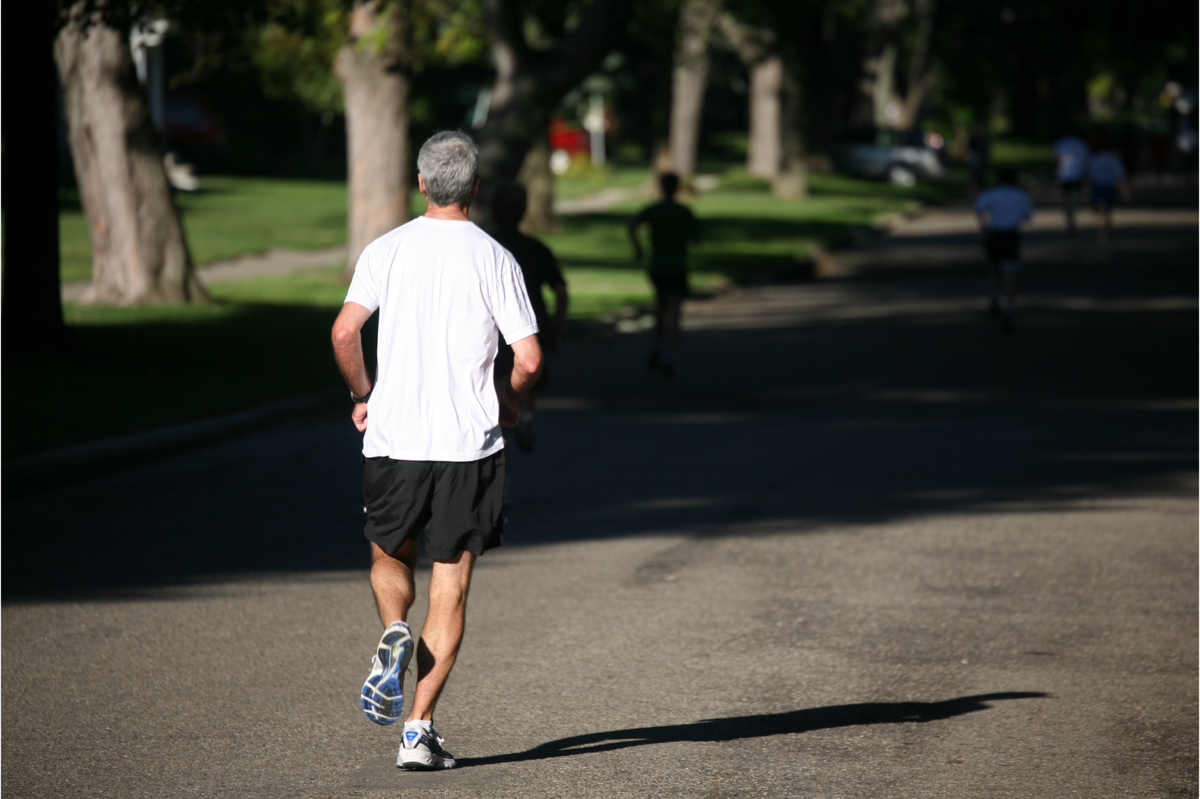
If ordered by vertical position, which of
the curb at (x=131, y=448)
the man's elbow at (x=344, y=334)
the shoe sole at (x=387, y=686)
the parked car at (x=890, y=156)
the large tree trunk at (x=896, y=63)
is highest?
the large tree trunk at (x=896, y=63)

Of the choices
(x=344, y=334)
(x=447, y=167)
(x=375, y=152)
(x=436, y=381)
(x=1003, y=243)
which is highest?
(x=375, y=152)

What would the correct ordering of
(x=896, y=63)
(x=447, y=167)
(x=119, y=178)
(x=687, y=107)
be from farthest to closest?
(x=896, y=63)
(x=687, y=107)
(x=119, y=178)
(x=447, y=167)

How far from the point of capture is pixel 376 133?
840 inches

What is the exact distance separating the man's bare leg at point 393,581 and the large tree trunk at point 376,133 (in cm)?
1675

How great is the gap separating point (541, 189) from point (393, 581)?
25.6 meters

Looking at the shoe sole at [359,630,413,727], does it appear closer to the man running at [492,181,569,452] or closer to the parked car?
the man running at [492,181,569,452]

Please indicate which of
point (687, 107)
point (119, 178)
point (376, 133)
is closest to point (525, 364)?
point (119, 178)

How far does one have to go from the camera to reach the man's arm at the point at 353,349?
15.3 ft

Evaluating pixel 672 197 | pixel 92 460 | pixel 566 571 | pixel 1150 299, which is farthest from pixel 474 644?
pixel 1150 299

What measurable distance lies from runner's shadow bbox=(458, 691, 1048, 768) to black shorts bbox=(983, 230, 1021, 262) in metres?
12.7

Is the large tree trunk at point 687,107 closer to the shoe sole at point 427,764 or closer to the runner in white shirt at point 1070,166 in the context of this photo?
the runner in white shirt at point 1070,166

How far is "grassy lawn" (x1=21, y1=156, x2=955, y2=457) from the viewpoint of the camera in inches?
468

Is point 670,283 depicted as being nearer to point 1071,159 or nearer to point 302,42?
point 302,42

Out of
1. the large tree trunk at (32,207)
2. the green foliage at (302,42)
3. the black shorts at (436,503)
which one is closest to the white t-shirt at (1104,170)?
the green foliage at (302,42)
